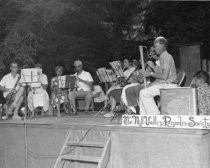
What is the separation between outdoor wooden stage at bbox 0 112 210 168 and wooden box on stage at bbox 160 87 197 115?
0.51m

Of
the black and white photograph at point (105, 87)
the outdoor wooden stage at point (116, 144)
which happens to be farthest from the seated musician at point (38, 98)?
the outdoor wooden stage at point (116, 144)

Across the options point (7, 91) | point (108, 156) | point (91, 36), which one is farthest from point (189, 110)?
point (91, 36)

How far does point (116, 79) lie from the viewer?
7645mm

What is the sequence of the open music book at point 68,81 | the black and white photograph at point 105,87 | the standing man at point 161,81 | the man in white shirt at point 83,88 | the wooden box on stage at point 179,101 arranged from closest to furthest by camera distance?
the black and white photograph at point 105,87 → the wooden box on stage at point 179,101 → the standing man at point 161,81 → the open music book at point 68,81 → the man in white shirt at point 83,88

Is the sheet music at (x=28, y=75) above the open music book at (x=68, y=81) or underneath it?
above

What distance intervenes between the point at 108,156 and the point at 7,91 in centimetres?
383

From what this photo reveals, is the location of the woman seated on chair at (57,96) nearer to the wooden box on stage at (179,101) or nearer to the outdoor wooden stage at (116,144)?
the outdoor wooden stage at (116,144)

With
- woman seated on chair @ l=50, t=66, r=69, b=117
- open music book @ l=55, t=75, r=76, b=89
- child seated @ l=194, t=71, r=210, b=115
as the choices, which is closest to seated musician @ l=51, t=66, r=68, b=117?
woman seated on chair @ l=50, t=66, r=69, b=117

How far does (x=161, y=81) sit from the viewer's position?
5.66 metres

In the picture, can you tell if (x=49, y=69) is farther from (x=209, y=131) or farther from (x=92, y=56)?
(x=209, y=131)

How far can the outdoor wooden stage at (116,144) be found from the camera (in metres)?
4.24

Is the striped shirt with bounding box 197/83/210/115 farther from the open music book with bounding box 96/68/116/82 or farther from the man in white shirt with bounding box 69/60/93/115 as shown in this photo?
the man in white shirt with bounding box 69/60/93/115

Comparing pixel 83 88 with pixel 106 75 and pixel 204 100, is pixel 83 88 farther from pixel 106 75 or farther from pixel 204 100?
pixel 204 100

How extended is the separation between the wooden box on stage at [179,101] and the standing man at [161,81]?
0.44m
